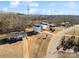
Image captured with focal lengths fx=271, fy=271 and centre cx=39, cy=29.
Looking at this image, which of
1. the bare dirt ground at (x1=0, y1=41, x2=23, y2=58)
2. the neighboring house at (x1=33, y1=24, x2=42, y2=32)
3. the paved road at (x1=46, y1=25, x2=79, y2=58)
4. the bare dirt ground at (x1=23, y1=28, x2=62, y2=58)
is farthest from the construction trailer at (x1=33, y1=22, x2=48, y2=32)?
the bare dirt ground at (x1=0, y1=41, x2=23, y2=58)

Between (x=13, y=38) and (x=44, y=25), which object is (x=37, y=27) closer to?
(x=44, y=25)

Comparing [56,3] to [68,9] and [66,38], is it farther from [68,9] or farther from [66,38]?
[66,38]

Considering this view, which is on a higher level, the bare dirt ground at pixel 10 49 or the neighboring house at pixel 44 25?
the neighboring house at pixel 44 25

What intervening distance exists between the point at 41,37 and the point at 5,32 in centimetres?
74

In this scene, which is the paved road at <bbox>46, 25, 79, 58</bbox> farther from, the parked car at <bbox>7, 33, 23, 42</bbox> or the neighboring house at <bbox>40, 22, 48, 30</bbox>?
the parked car at <bbox>7, 33, 23, 42</bbox>

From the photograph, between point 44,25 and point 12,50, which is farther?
point 44,25

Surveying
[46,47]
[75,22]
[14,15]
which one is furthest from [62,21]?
[14,15]

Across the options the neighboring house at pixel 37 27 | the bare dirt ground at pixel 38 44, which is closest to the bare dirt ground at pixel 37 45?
the bare dirt ground at pixel 38 44

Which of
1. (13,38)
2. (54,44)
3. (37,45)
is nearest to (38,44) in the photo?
(37,45)

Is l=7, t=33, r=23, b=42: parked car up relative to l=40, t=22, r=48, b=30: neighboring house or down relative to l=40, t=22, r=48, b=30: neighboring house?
down

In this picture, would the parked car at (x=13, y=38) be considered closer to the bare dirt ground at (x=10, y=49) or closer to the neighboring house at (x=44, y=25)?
the bare dirt ground at (x=10, y=49)

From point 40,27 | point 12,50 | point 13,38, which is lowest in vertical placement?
point 12,50

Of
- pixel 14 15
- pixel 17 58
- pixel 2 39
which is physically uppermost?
pixel 14 15

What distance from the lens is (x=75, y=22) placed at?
18.4ft
